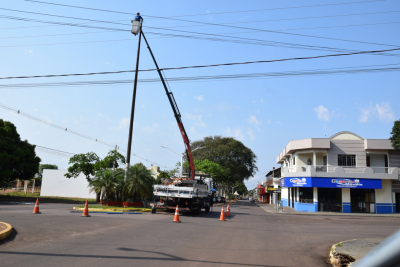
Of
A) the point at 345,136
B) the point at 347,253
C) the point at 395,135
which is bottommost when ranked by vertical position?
the point at 347,253

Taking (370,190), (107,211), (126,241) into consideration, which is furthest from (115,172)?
(370,190)

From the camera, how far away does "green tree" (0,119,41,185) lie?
35406 mm

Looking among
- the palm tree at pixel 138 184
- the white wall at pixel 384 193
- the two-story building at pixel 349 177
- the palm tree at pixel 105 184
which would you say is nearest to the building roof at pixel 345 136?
Answer: the two-story building at pixel 349 177

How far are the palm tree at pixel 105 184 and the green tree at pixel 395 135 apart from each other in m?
28.5

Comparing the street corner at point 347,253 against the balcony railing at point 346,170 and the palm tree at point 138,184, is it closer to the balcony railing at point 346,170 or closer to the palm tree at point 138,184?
the palm tree at point 138,184

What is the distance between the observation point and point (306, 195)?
120 feet

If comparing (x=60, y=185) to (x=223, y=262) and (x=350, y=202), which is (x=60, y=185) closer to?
(x=350, y=202)

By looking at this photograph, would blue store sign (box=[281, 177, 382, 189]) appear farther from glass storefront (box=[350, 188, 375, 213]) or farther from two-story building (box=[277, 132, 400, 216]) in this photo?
glass storefront (box=[350, 188, 375, 213])

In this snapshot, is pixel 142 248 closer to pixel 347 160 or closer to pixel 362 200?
pixel 347 160

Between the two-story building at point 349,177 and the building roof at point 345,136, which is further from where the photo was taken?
the building roof at point 345,136

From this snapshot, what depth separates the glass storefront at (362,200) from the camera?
3559cm

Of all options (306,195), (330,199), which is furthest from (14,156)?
(330,199)

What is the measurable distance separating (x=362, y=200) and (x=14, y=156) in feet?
129

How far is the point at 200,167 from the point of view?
5669 centimetres
